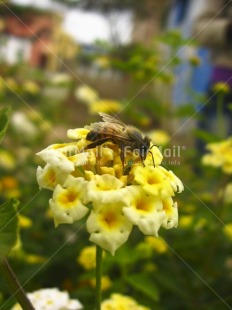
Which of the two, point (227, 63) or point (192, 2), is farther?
point (192, 2)

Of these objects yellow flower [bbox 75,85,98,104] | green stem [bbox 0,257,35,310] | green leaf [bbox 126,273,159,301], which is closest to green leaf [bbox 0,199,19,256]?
green stem [bbox 0,257,35,310]

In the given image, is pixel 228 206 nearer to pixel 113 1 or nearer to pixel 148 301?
pixel 148 301

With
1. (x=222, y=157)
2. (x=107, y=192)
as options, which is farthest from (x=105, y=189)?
(x=222, y=157)

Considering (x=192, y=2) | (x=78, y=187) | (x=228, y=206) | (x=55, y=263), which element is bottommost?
(x=78, y=187)

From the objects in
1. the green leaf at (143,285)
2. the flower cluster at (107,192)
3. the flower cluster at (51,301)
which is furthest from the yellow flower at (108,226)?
the green leaf at (143,285)

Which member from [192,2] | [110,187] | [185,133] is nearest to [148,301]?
[110,187]

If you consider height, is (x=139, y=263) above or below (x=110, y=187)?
above

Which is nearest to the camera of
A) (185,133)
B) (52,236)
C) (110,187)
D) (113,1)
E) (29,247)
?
(110,187)

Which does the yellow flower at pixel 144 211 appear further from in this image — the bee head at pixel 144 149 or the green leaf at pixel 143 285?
the green leaf at pixel 143 285

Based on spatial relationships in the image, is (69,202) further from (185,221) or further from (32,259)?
(185,221)
